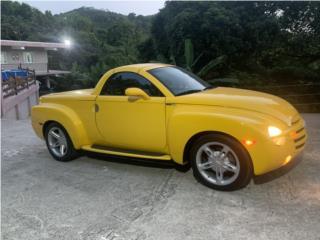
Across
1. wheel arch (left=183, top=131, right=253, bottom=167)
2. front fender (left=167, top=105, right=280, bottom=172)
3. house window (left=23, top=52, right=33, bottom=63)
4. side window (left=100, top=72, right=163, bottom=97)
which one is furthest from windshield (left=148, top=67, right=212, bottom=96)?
house window (left=23, top=52, right=33, bottom=63)

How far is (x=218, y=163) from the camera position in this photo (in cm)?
451

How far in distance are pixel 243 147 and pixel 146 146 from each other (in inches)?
59.1

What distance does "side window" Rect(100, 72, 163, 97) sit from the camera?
201 inches

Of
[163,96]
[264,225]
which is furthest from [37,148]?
[264,225]

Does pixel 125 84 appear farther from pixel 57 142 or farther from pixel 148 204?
pixel 148 204

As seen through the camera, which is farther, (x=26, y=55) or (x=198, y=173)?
(x=26, y=55)

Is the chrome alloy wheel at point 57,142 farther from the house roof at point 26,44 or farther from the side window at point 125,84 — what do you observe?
the house roof at point 26,44

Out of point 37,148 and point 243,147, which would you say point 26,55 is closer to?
point 37,148

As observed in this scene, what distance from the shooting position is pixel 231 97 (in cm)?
473

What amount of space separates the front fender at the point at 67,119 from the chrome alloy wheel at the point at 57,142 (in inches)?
8.5

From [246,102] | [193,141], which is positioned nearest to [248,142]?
[246,102]

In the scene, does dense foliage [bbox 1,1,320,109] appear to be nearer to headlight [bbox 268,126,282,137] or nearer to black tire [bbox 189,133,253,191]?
black tire [bbox 189,133,253,191]

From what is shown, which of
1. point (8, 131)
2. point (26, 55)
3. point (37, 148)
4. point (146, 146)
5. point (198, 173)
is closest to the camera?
point (198, 173)

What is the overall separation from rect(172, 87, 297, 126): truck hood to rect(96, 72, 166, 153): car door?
15.2 inches
